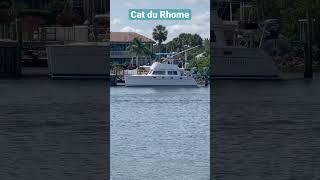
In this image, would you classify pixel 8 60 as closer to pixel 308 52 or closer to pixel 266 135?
pixel 308 52

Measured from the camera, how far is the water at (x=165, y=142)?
579cm

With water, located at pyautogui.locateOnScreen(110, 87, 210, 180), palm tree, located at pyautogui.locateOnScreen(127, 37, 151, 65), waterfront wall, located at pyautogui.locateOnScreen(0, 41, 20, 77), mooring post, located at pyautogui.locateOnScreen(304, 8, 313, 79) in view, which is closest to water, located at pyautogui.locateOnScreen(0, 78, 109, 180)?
water, located at pyautogui.locateOnScreen(110, 87, 210, 180)

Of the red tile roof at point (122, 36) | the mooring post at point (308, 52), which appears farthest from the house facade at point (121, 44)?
the mooring post at point (308, 52)

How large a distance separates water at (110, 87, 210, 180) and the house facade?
0.24m

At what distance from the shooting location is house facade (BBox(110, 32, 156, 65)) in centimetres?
532

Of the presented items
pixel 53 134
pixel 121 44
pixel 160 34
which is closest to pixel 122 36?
pixel 121 44

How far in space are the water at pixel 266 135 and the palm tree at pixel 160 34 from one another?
105 centimetres

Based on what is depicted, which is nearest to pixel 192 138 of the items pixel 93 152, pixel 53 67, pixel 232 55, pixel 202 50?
pixel 202 50

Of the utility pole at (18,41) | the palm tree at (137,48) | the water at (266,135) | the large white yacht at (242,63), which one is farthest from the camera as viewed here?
the large white yacht at (242,63)

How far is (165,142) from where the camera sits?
21.2 ft

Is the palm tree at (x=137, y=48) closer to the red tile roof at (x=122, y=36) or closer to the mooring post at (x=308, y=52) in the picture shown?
the red tile roof at (x=122, y=36)

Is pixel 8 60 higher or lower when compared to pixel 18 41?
lower

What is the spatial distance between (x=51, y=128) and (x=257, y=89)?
10.2 metres

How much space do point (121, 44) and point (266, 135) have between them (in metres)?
4.25
